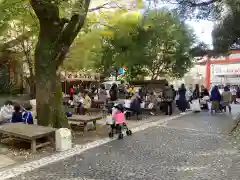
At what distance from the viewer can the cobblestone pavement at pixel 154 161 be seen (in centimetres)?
620

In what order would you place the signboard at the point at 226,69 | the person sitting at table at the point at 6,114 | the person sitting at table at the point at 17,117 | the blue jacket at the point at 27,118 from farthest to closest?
the signboard at the point at 226,69 < the person sitting at table at the point at 6,114 < the person sitting at table at the point at 17,117 < the blue jacket at the point at 27,118

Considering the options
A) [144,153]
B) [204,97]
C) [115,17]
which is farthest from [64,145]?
[204,97]

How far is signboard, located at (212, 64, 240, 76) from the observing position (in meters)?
40.2

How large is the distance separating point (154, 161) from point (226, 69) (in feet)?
119

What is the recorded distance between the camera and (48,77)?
32.1 feet

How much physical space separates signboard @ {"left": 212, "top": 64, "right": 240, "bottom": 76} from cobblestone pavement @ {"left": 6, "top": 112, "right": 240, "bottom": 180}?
31.7 meters

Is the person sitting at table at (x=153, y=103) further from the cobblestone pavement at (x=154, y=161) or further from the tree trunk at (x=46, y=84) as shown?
the tree trunk at (x=46, y=84)

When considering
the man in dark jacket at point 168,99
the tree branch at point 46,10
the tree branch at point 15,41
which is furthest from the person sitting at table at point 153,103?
the tree branch at point 46,10

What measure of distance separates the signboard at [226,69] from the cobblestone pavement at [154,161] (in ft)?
104

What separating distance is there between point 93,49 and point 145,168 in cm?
1716

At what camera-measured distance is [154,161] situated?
23.8 ft

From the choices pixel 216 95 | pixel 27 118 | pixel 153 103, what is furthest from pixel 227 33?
pixel 27 118

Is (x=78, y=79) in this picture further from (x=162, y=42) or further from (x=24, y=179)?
(x=24, y=179)

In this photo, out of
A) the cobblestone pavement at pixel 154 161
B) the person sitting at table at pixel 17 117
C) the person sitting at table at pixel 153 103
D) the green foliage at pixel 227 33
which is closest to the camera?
the cobblestone pavement at pixel 154 161
